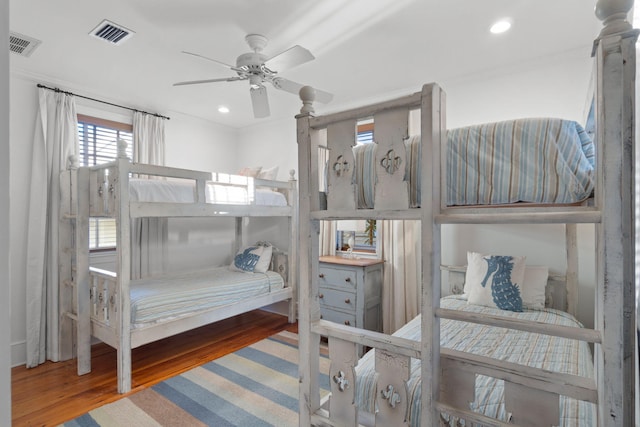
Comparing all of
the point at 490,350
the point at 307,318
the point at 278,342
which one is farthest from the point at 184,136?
the point at 490,350

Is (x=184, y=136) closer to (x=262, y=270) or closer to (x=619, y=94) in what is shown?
(x=262, y=270)

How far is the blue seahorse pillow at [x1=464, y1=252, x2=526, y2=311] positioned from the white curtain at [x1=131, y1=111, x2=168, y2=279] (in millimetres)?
3171

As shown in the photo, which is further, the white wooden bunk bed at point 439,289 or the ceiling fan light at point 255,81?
the ceiling fan light at point 255,81

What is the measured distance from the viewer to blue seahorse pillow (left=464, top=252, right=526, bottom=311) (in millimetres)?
2422

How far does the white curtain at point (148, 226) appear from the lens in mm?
3504

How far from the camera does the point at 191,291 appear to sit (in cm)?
295

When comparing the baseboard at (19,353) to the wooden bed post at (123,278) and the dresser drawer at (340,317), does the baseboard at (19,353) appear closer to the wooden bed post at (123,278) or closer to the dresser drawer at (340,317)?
the wooden bed post at (123,278)

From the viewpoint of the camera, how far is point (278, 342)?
330cm

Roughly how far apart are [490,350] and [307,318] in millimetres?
1121

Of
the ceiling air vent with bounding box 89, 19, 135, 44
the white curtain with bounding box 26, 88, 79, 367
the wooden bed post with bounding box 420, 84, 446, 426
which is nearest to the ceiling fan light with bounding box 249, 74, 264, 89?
the ceiling air vent with bounding box 89, 19, 135, 44

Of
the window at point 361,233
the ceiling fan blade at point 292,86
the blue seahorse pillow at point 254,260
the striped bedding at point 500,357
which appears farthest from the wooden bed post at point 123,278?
the window at point 361,233

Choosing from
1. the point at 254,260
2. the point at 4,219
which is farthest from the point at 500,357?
the point at 254,260

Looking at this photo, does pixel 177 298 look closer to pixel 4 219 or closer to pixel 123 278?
pixel 123 278

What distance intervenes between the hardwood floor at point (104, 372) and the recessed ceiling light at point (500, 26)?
3.27 meters
